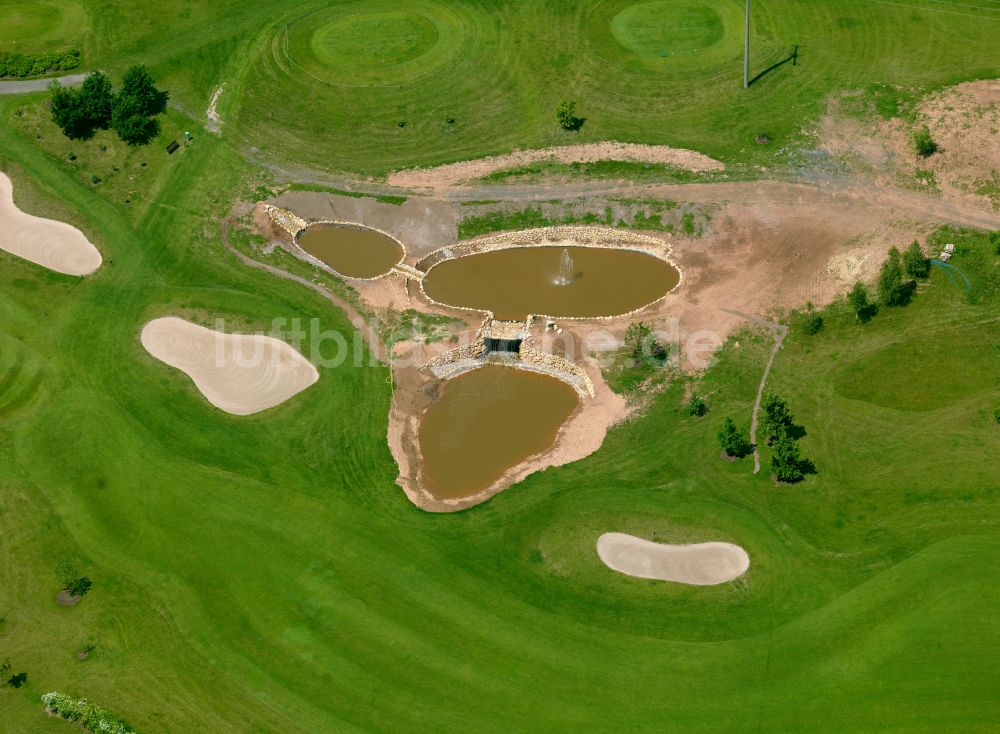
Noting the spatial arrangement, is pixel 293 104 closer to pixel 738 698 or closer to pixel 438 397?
pixel 438 397

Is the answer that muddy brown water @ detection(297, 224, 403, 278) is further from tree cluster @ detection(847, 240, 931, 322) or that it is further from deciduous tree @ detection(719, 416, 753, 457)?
tree cluster @ detection(847, 240, 931, 322)

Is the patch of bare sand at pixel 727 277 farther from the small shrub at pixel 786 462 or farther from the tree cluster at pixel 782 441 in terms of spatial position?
the small shrub at pixel 786 462

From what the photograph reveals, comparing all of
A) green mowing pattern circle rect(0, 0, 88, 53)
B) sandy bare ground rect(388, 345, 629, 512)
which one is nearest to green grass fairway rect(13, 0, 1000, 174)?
green mowing pattern circle rect(0, 0, 88, 53)

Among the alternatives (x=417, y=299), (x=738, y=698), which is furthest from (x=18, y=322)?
(x=738, y=698)

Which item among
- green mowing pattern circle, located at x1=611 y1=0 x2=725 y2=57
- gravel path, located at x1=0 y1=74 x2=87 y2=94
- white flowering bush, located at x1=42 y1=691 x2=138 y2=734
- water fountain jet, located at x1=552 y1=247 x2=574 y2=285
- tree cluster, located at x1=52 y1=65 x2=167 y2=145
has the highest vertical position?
green mowing pattern circle, located at x1=611 y1=0 x2=725 y2=57

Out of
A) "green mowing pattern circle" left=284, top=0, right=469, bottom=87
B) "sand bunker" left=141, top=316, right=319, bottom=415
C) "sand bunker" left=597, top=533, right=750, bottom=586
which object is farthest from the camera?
"green mowing pattern circle" left=284, top=0, right=469, bottom=87

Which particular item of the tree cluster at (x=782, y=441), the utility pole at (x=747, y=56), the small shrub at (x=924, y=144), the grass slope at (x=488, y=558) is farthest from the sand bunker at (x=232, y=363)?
the small shrub at (x=924, y=144)
